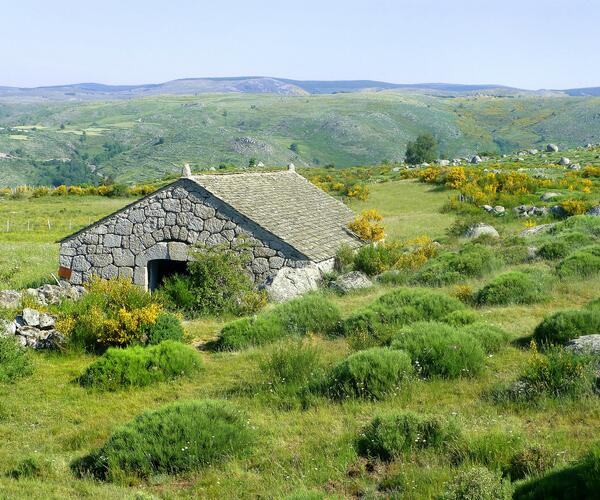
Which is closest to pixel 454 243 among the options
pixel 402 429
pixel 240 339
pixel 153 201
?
pixel 153 201

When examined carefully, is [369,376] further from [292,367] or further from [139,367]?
[139,367]

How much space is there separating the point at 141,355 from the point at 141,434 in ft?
11.4

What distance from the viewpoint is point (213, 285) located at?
15.7m

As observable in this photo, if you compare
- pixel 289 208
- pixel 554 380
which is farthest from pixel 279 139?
pixel 554 380

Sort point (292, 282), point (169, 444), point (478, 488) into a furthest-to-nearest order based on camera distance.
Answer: point (292, 282), point (169, 444), point (478, 488)

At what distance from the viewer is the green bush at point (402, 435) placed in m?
6.25

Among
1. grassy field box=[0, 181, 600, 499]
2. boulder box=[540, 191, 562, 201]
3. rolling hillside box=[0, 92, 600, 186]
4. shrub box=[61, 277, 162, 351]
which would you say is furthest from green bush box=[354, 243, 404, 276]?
rolling hillside box=[0, 92, 600, 186]

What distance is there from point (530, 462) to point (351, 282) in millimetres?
10277

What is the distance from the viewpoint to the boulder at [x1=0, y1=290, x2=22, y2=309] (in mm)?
14016

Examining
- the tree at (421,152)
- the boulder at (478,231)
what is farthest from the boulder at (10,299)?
the tree at (421,152)

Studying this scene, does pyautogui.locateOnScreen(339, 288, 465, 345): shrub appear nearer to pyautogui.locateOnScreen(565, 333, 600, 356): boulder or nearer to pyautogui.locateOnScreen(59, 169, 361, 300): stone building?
pyautogui.locateOnScreen(565, 333, 600, 356): boulder

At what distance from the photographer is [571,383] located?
714 centimetres

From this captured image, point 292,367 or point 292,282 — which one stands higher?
point 292,367

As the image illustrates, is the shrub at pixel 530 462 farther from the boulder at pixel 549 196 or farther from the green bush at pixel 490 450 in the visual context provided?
the boulder at pixel 549 196
